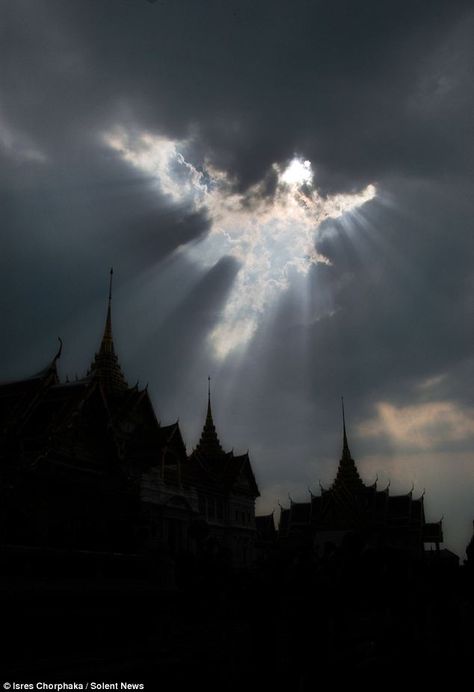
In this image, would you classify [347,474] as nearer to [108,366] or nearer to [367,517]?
[367,517]

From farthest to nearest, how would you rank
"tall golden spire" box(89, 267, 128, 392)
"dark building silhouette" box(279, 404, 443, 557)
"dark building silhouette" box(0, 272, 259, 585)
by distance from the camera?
"dark building silhouette" box(279, 404, 443, 557) → "tall golden spire" box(89, 267, 128, 392) → "dark building silhouette" box(0, 272, 259, 585)

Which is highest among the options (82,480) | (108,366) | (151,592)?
(108,366)

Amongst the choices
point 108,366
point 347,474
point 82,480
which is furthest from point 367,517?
point 82,480

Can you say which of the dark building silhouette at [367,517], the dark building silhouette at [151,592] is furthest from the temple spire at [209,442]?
the dark building silhouette at [151,592]

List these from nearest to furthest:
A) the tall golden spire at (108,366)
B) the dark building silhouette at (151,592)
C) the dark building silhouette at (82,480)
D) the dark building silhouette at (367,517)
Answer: the dark building silhouette at (151,592), the dark building silhouette at (82,480), the tall golden spire at (108,366), the dark building silhouette at (367,517)

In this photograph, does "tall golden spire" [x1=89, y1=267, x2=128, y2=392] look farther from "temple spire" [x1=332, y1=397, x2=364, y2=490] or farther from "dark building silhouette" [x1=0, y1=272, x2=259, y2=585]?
"temple spire" [x1=332, y1=397, x2=364, y2=490]

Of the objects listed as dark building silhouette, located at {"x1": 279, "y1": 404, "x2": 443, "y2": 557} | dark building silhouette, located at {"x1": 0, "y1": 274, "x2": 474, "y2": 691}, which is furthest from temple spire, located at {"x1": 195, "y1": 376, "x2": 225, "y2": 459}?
dark building silhouette, located at {"x1": 0, "y1": 274, "x2": 474, "y2": 691}

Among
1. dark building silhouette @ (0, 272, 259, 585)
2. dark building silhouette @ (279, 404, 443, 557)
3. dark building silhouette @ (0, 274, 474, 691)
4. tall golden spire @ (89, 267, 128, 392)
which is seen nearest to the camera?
dark building silhouette @ (0, 274, 474, 691)

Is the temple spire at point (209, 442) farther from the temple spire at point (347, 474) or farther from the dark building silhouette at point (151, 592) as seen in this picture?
the dark building silhouette at point (151, 592)

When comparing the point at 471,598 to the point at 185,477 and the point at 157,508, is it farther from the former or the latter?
the point at 185,477

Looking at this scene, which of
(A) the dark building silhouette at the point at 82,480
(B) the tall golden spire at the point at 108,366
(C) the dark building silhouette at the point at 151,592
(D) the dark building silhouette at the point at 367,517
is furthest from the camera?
(D) the dark building silhouette at the point at 367,517

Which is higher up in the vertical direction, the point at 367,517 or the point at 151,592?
the point at 367,517

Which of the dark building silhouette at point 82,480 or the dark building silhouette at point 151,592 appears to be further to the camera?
the dark building silhouette at point 82,480

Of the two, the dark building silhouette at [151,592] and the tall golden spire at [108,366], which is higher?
the tall golden spire at [108,366]
